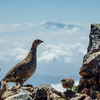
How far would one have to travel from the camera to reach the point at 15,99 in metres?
12.6

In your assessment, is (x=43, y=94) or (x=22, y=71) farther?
(x=22, y=71)

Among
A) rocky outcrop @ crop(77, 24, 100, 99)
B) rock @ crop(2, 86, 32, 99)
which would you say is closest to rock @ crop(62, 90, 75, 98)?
rocky outcrop @ crop(77, 24, 100, 99)

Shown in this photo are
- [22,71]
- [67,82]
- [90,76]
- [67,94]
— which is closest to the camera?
[67,82]

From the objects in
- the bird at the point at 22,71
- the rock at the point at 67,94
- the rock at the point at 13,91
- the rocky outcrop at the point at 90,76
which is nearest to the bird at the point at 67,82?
the rock at the point at 67,94

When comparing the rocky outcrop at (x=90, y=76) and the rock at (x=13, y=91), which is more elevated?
the rocky outcrop at (x=90, y=76)

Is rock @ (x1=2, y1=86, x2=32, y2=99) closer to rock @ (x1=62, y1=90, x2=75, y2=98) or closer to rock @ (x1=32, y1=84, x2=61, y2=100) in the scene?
rock @ (x1=32, y1=84, x2=61, y2=100)

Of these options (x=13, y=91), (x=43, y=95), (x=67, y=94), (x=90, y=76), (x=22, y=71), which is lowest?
(x=43, y=95)

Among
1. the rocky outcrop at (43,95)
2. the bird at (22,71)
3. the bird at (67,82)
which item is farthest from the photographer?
the bird at (22,71)

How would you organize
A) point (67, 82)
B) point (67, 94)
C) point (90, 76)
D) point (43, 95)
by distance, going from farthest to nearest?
point (90, 76) < point (67, 94) < point (67, 82) < point (43, 95)

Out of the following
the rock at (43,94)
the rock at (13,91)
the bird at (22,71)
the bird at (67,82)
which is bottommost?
the rock at (43,94)

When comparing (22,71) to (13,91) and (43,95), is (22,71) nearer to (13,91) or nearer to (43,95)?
(13,91)

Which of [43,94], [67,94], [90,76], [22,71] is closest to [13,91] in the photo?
[43,94]

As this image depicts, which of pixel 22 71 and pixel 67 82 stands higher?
pixel 22 71

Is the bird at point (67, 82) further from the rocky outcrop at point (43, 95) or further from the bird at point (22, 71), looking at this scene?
the bird at point (22, 71)
